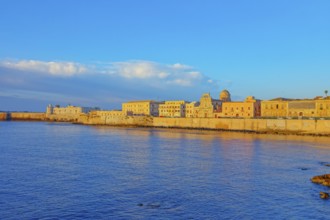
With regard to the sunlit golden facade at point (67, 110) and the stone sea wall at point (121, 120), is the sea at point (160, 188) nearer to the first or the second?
the stone sea wall at point (121, 120)

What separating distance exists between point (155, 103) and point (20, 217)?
129799 mm

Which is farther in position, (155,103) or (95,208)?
(155,103)

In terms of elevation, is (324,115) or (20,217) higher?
(324,115)

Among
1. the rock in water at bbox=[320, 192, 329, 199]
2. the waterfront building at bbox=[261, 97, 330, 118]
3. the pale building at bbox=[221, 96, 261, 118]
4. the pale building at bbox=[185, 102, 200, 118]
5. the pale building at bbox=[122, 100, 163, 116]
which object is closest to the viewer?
the rock in water at bbox=[320, 192, 329, 199]

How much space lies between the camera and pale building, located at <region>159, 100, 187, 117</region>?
132 meters

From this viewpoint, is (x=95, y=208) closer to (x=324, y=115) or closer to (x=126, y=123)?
(x=324, y=115)

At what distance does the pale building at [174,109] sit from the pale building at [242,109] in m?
26.4

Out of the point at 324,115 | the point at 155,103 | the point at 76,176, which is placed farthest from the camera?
the point at 155,103

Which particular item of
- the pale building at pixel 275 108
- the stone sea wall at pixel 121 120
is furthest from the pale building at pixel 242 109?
the stone sea wall at pixel 121 120

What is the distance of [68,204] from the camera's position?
18.0m

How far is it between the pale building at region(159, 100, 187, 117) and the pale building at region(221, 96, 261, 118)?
2641cm

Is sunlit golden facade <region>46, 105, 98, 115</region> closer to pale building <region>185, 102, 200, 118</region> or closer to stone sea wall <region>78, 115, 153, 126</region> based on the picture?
stone sea wall <region>78, 115, 153, 126</region>

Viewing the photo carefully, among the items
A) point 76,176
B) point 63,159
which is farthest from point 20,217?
point 63,159

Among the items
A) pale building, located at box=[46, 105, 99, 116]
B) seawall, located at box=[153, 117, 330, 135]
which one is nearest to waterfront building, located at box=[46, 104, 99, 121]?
pale building, located at box=[46, 105, 99, 116]
